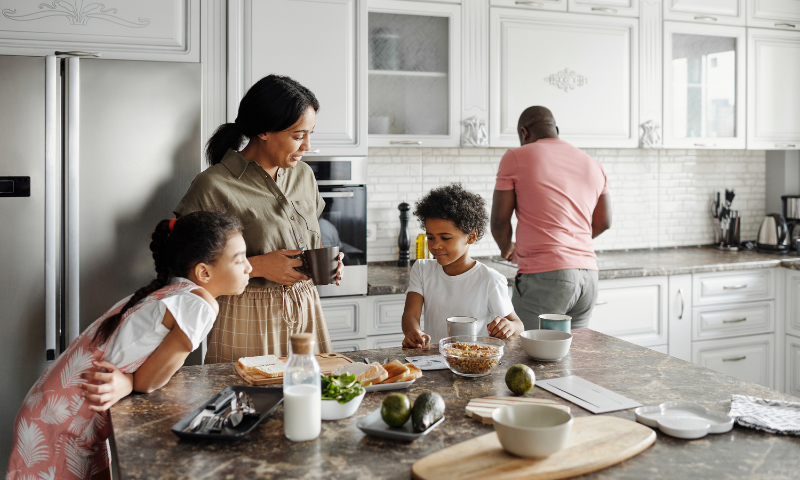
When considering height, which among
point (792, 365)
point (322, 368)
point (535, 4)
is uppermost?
point (535, 4)

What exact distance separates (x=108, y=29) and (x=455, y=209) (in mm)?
1582

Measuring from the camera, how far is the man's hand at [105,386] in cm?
A: 129

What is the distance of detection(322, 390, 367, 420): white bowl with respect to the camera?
121 cm

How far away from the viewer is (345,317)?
9.68 feet

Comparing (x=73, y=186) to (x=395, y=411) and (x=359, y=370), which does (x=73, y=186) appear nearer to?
(x=359, y=370)

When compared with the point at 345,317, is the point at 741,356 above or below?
below

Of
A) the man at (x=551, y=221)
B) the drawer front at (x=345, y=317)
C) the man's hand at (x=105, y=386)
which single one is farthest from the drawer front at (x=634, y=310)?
the man's hand at (x=105, y=386)

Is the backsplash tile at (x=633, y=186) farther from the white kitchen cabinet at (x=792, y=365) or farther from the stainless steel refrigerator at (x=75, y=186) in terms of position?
the stainless steel refrigerator at (x=75, y=186)

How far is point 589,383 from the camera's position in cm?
→ 144

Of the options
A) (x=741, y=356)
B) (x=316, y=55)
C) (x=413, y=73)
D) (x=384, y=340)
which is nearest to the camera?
(x=316, y=55)

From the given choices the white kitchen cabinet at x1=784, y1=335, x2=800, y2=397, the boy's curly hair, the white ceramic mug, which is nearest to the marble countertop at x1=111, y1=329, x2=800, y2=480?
the white ceramic mug

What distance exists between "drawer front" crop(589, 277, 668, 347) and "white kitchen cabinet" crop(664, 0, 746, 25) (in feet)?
4.82

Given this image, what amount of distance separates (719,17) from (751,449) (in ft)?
10.8

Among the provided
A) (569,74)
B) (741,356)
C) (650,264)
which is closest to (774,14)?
(569,74)
